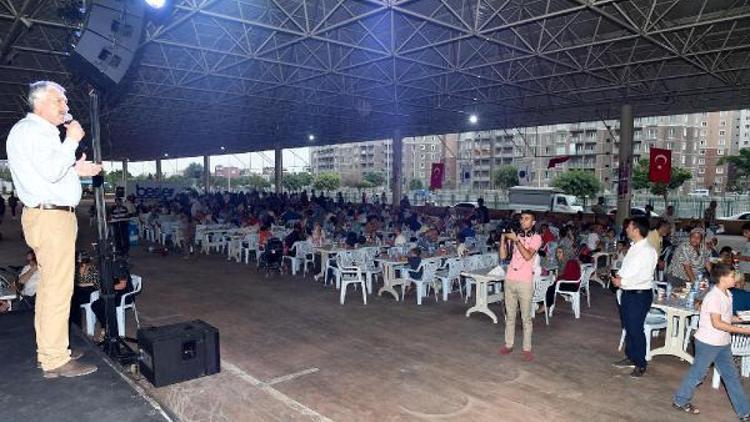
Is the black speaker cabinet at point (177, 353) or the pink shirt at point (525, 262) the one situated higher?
the pink shirt at point (525, 262)

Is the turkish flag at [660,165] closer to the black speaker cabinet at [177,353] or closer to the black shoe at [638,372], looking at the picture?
the black shoe at [638,372]

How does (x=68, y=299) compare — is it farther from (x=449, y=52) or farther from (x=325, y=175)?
(x=325, y=175)

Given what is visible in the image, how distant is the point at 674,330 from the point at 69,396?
5998 mm

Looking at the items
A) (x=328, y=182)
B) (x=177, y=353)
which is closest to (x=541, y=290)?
(x=177, y=353)

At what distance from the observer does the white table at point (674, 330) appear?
558cm

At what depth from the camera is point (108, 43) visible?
21.5 ft

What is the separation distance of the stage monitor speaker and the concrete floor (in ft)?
11.7

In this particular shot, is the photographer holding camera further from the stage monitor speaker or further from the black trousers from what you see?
the stage monitor speaker

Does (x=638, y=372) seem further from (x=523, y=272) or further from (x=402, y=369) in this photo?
(x=402, y=369)

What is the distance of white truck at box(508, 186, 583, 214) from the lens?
2944 centimetres

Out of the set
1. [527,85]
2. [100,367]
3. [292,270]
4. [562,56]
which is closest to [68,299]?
[100,367]

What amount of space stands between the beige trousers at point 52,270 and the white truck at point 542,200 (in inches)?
1099

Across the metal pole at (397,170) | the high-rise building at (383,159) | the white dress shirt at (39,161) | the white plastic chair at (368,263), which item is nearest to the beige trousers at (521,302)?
the white plastic chair at (368,263)

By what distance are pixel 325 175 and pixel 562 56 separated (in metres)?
78.3
